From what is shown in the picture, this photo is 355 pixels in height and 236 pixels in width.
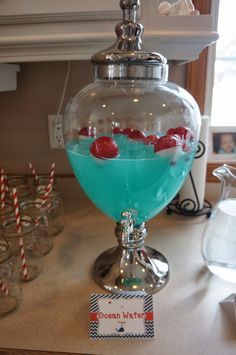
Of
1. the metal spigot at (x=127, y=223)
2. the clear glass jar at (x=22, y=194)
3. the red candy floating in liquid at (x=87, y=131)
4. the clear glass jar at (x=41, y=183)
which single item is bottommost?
the clear glass jar at (x=22, y=194)

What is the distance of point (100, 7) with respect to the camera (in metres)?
0.69

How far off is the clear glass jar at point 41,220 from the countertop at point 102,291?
0.03 meters

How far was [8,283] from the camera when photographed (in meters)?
0.66

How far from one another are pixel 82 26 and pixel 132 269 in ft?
1.91

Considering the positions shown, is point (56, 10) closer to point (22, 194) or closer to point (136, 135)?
point (136, 135)

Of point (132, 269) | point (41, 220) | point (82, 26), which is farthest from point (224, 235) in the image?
point (82, 26)

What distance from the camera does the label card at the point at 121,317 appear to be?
0.57 meters

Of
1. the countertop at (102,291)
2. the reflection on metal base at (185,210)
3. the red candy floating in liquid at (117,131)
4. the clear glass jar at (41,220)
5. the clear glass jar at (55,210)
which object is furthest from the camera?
the reflection on metal base at (185,210)

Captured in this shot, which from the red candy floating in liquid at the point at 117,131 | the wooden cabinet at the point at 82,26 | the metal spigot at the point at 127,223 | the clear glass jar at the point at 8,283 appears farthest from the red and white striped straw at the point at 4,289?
the wooden cabinet at the point at 82,26

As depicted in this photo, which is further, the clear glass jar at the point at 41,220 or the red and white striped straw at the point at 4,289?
the clear glass jar at the point at 41,220

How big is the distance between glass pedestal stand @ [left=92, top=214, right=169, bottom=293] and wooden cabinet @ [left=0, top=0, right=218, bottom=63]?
0.44 meters

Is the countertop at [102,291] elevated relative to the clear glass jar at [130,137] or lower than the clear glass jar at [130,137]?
lower

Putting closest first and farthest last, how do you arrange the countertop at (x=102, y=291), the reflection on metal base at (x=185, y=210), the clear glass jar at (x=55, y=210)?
the countertop at (x=102, y=291) → the clear glass jar at (x=55, y=210) → the reflection on metal base at (x=185, y=210)

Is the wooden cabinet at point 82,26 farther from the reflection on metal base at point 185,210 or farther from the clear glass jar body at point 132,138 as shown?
the reflection on metal base at point 185,210
